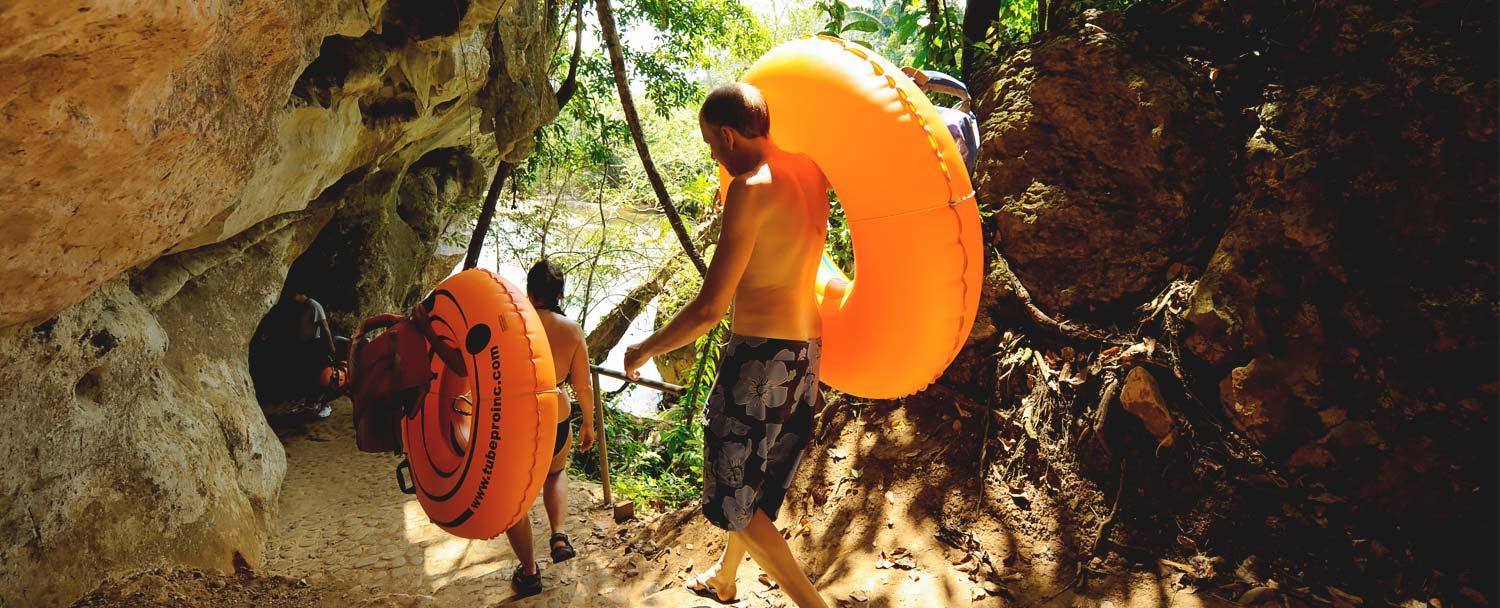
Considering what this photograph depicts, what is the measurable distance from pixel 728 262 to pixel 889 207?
0.52 meters

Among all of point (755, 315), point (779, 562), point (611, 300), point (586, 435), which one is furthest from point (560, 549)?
point (611, 300)

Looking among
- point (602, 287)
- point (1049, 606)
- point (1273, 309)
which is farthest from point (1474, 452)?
point (602, 287)

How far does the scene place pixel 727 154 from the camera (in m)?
2.38

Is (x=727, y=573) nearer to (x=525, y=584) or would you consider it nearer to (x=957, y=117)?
(x=525, y=584)

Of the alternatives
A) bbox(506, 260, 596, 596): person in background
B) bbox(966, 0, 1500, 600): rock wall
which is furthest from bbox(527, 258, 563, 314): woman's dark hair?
bbox(966, 0, 1500, 600): rock wall

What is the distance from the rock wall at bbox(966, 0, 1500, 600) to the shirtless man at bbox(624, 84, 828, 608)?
157 centimetres

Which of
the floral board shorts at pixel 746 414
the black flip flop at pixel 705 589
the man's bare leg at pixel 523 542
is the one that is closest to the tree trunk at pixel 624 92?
the floral board shorts at pixel 746 414

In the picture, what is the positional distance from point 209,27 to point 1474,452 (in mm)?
4066

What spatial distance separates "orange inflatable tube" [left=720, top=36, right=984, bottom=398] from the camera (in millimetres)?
2281

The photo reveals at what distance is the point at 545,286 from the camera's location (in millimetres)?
3479

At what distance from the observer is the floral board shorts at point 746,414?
7.84 ft

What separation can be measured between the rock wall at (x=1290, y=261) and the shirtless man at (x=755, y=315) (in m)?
1.57

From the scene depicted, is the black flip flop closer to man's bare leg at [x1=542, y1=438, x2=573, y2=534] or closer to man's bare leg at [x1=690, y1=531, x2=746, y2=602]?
man's bare leg at [x1=690, y1=531, x2=746, y2=602]

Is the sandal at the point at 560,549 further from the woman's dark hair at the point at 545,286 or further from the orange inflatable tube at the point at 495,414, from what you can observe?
the woman's dark hair at the point at 545,286
